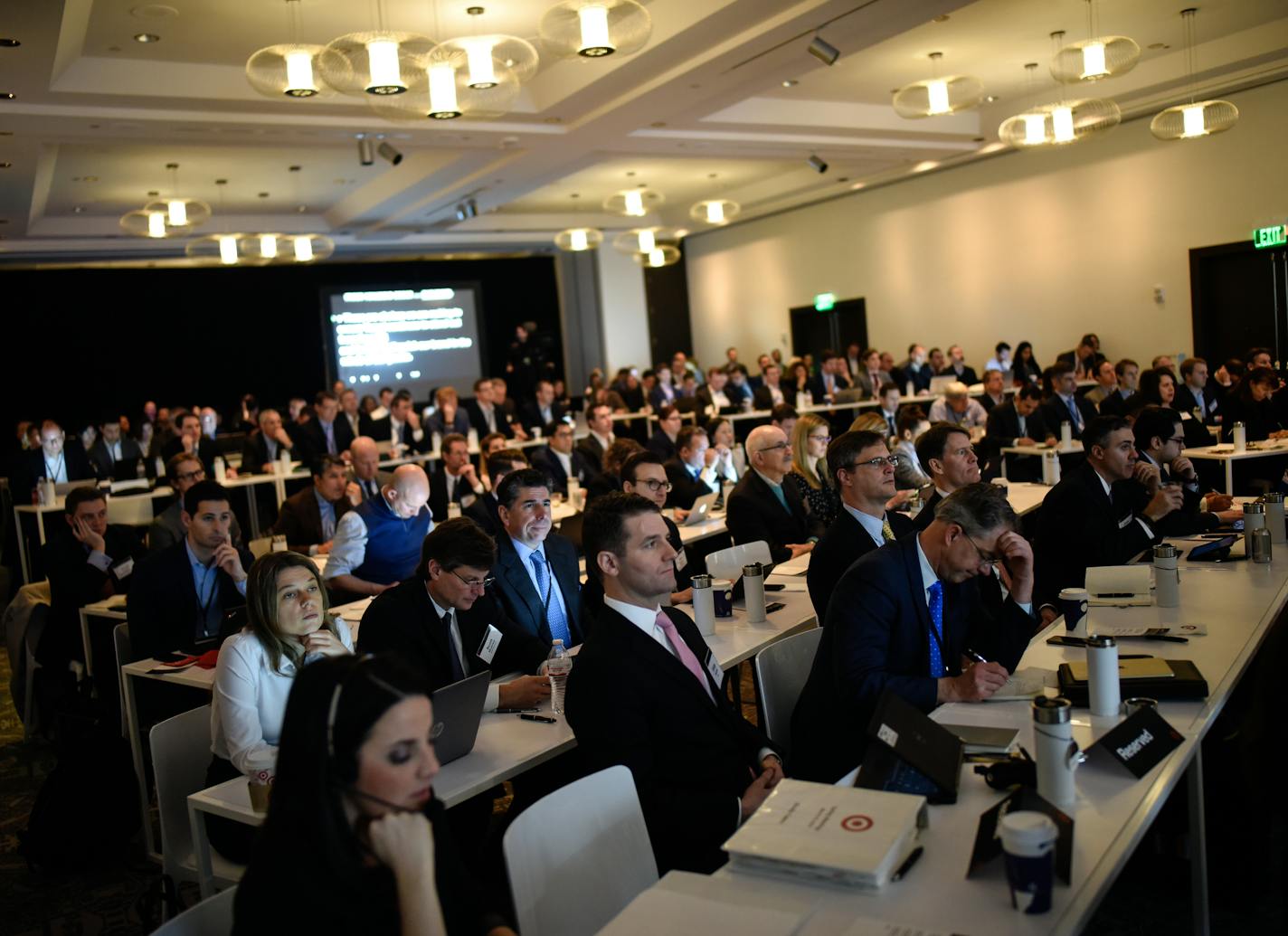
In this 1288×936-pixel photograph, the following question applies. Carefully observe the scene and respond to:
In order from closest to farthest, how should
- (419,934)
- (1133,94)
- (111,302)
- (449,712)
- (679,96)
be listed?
(419,934), (449,712), (679,96), (1133,94), (111,302)

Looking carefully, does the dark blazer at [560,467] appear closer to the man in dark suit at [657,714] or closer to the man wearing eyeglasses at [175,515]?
the man wearing eyeglasses at [175,515]

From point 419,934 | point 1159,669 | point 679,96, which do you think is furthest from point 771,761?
point 679,96

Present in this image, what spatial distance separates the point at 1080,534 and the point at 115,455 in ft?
45.5

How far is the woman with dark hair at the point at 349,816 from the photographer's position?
151cm

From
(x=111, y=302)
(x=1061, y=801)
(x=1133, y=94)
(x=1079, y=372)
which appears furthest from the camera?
(x=111, y=302)

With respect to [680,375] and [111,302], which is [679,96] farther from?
[111,302]

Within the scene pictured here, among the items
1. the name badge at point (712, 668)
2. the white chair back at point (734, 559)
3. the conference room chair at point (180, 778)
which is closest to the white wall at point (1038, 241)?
the white chair back at point (734, 559)

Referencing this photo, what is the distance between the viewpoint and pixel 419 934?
1.58 metres

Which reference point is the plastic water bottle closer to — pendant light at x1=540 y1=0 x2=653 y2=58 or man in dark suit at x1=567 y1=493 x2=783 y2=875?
man in dark suit at x1=567 y1=493 x2=783 y2=875

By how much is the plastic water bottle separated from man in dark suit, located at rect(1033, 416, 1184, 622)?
2317 millimetres

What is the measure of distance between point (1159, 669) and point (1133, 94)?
455 inches

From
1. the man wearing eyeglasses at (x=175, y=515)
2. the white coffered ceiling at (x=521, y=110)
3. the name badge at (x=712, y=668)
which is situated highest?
the white coffered ceiling at (x=521, y=110)

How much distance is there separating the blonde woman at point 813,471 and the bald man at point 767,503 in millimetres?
293

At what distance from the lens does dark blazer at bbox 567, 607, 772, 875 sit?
2.50 metres
